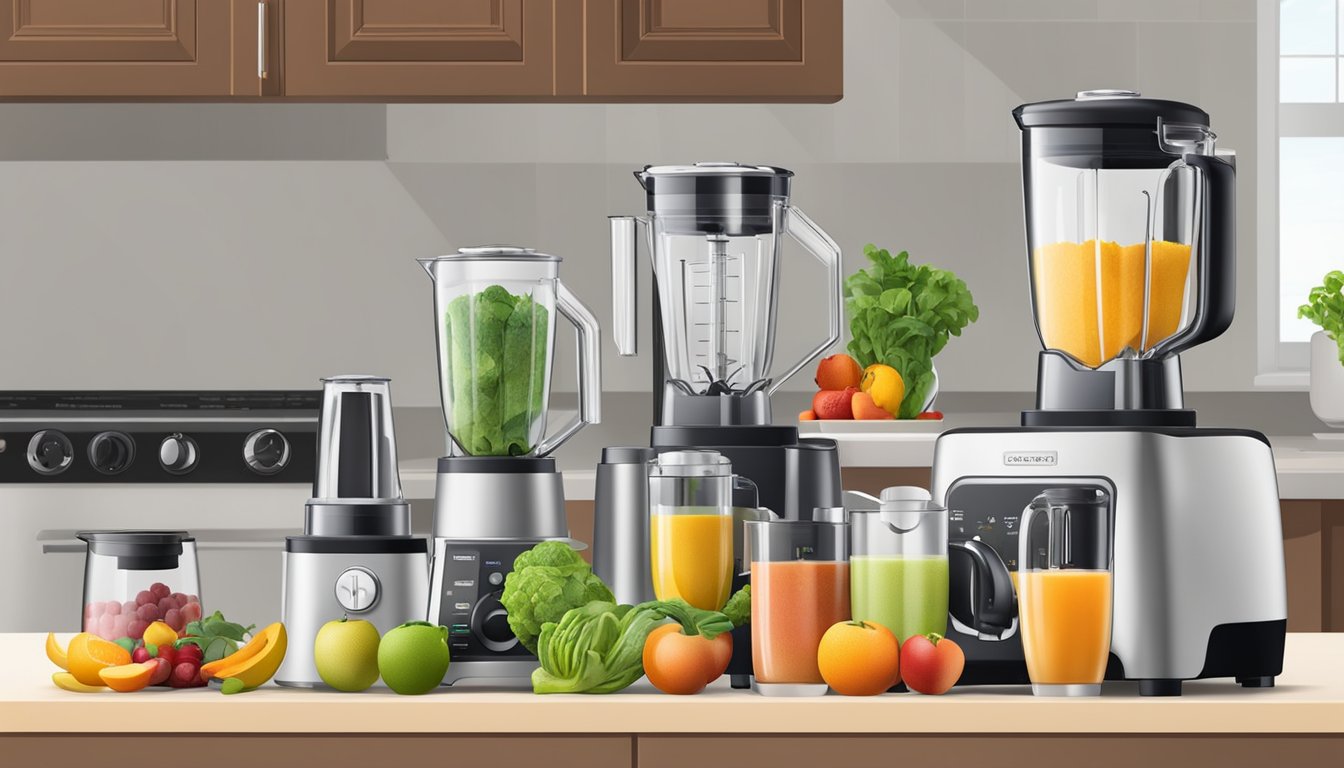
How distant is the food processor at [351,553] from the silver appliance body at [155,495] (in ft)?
5.16

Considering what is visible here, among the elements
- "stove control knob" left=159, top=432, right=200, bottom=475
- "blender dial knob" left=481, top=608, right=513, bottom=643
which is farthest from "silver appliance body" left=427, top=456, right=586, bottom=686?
"stove control knob" left=159, top=432, right=200, bottom=475

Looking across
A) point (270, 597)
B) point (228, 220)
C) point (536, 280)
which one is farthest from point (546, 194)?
point (536, 280)

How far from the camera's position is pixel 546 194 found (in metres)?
3.30

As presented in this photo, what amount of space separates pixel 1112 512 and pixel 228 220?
8.44ft

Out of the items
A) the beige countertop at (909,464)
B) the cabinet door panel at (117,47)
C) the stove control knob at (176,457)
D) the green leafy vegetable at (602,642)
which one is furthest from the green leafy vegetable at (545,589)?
the cabinet door panel at (117,47)

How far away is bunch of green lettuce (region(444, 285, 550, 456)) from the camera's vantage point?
124 centimetres

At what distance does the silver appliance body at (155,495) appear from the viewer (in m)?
2.74

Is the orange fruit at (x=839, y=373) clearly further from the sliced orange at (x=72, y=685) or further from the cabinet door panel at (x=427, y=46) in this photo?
the sliced orange at (x=72, y=685)

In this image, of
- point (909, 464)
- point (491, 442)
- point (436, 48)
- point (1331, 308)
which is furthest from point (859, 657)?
point (1331, 308)

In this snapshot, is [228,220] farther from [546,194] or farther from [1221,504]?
[1221,504]

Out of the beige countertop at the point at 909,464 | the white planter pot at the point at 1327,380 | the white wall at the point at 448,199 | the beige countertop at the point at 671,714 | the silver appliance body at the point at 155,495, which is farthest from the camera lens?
the white wall at the point at 448,199

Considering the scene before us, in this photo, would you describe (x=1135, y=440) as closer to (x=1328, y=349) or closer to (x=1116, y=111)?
(x=1116, y=111)

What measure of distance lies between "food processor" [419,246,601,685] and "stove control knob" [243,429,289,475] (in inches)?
62.8

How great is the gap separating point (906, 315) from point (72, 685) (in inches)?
82.0
